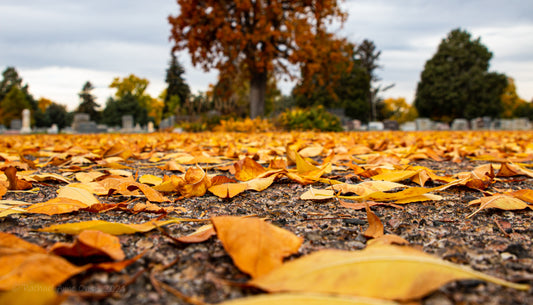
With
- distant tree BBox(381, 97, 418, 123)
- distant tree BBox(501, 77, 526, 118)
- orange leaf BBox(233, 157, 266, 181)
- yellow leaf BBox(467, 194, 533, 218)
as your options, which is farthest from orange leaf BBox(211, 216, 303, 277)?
distant tree BBox(501, 77, 526, 118)

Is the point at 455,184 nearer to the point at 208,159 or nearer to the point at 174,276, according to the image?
the point at 174,276

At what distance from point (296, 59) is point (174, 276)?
40.2ft

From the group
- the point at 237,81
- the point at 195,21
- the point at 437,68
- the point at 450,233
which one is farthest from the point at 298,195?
the point at 437,68

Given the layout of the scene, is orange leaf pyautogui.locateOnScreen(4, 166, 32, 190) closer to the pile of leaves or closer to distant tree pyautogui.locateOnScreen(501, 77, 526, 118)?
the pile of leaves

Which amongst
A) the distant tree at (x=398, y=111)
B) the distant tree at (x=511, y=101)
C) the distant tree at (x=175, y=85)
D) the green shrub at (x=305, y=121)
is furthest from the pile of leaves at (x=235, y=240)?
the distant tree at (x=511, y=101)

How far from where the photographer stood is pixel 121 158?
6.40 ft

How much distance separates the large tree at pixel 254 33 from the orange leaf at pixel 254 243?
11675 mm

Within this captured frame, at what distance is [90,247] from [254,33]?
473 inches

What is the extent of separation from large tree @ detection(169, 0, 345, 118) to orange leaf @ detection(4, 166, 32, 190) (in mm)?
11128

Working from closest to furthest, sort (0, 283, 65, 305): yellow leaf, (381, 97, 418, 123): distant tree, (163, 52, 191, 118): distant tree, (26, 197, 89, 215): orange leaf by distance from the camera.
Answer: (0, 283, 65, 305): yellow leaf < (26, 197, 89, 215): orange leaf < (163, 52, 191, 118): distant tree < (381, 97, 418, 123): distant tree

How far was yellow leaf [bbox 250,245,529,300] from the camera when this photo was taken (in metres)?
0.39

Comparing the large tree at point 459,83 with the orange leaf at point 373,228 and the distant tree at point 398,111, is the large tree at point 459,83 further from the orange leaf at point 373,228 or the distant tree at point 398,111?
the orange leaf at point 373,228

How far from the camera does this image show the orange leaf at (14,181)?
1.08m

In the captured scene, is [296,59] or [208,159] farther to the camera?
[296,59]
